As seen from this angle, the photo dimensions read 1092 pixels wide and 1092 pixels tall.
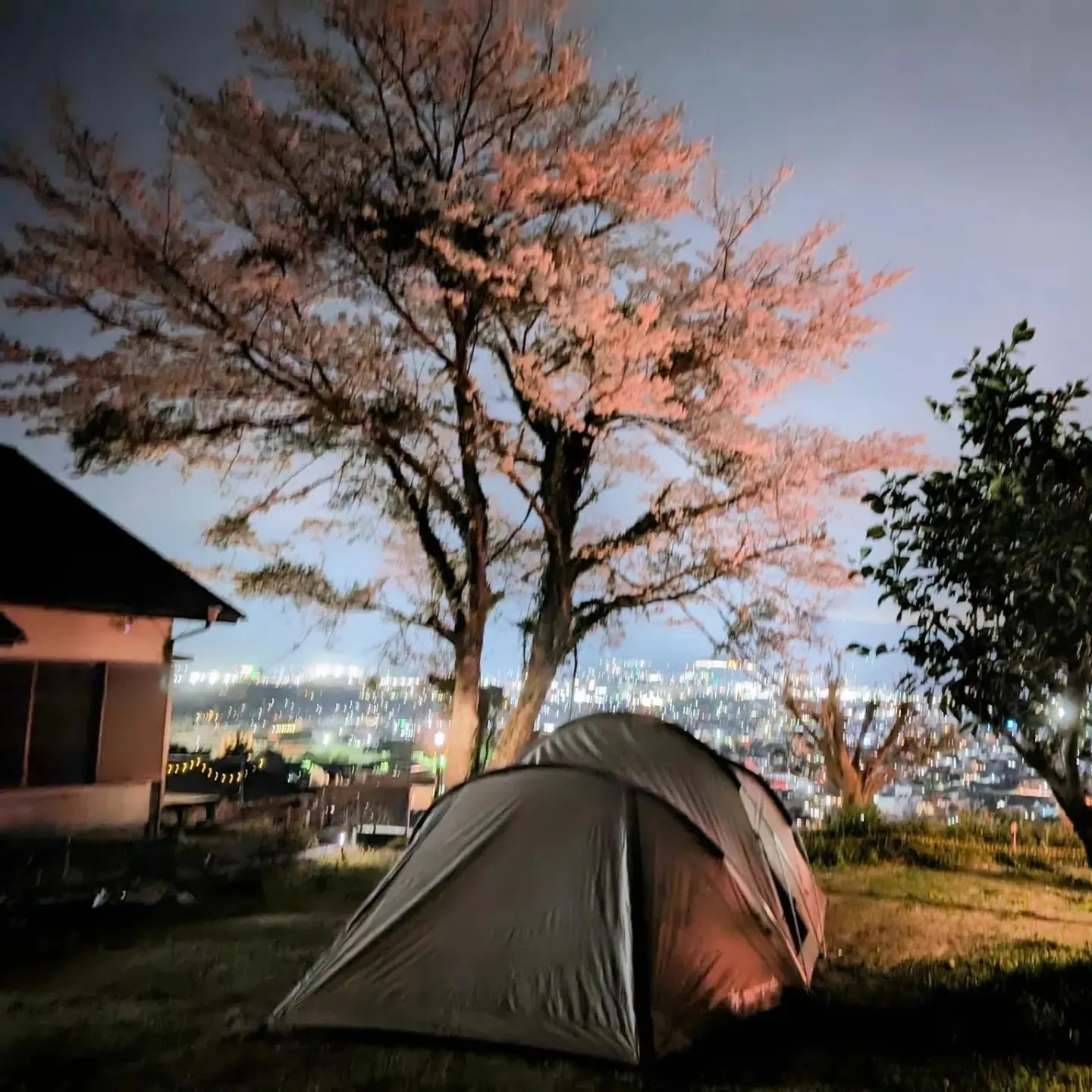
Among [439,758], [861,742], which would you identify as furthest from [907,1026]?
[439,758]

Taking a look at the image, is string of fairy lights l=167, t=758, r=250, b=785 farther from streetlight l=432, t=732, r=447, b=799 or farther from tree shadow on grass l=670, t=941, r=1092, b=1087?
tree shadow on grass l=670, t=941, r=1092, b=1087

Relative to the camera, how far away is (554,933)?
15.4 ft

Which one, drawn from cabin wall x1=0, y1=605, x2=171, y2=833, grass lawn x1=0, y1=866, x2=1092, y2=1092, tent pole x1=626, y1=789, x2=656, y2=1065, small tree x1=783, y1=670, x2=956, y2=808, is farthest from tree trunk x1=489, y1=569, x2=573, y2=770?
tent pole x1=626, y1=789, x2=656, y2=1065

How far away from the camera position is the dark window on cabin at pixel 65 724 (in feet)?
28.8

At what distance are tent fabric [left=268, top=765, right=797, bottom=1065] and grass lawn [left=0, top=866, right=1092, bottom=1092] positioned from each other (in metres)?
0.17

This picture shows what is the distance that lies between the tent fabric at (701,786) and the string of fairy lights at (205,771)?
8.88 m

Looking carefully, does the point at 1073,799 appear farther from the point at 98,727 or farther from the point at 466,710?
the point at 98,727

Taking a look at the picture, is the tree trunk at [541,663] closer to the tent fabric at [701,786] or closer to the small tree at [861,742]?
the tent fabric at [701,786]

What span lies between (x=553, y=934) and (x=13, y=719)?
6.00 m

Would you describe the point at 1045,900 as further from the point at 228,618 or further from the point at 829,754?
the point at 228,618

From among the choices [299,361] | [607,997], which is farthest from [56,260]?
[607,997]

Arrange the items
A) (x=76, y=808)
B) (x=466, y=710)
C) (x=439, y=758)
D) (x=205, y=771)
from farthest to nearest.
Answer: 1. (x=439, y=758)
2. (x=205, y=771)
3. (x=466, y=710)
4. (x=76, y=808)

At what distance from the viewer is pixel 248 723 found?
1747cm

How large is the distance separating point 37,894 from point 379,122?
7.41 metres
